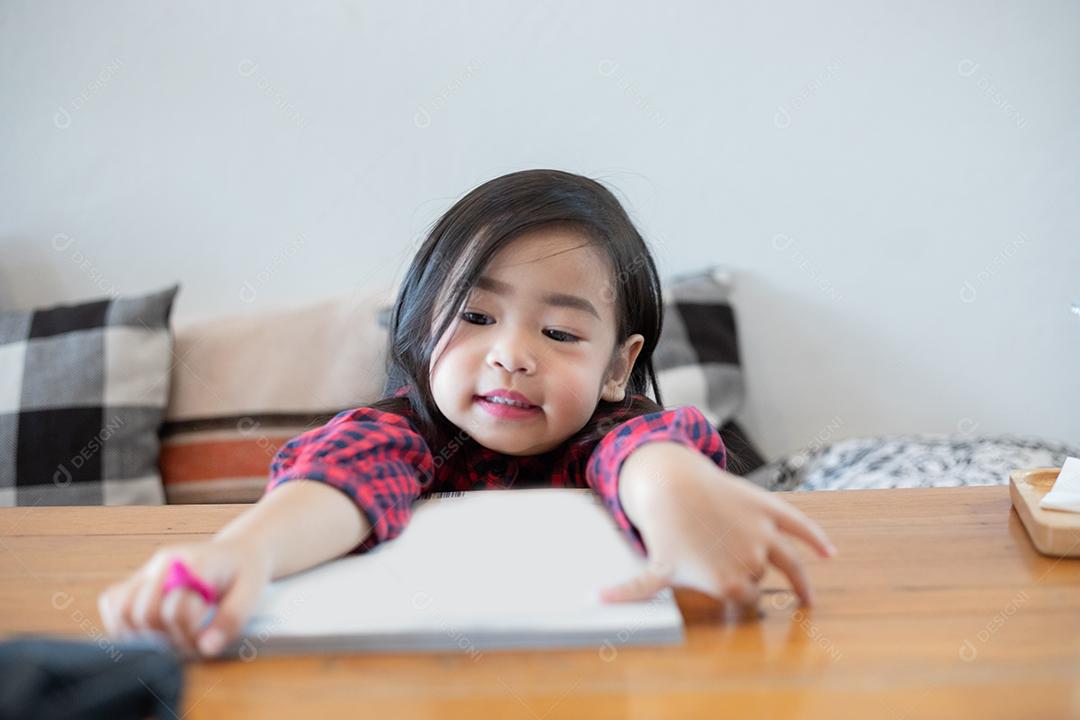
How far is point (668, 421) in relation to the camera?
818 mm

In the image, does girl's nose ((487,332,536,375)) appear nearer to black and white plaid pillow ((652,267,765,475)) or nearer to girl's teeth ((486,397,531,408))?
girl's teeth ((486,397,531,408))

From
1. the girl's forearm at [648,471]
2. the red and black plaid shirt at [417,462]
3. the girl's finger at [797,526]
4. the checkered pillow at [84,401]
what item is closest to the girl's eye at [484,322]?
the red and black plaid shirt at [417,462]

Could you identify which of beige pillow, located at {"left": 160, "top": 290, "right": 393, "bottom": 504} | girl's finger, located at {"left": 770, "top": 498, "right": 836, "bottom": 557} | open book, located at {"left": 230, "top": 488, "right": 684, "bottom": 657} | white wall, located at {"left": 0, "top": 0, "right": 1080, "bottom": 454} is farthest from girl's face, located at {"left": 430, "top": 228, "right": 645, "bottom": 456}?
white wall, located at {"left": 0, "top": 0, "right": 1080, "bottom": 454}

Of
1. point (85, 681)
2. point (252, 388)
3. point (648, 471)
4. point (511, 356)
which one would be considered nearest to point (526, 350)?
point (511, 356)

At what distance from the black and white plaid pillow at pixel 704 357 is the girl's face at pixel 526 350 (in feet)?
3.44

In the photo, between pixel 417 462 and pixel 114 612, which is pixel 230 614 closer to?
pixel 114 612

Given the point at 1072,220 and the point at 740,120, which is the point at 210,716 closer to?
the point at 740,120

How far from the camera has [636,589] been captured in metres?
0.59

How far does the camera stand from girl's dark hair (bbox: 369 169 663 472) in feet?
3.12

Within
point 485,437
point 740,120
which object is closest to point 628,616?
point 485,437

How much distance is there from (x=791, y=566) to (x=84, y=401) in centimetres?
153

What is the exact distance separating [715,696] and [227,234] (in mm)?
1796

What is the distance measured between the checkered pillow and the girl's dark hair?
36.8 inches

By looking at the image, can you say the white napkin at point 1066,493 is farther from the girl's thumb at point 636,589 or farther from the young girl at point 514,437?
the girl's thumb at point 636,589
